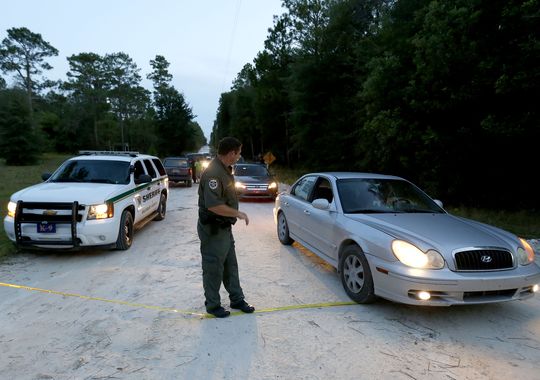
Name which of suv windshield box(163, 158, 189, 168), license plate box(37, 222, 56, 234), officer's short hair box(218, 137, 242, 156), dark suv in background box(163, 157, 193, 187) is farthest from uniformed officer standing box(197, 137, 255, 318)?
suv windshield box(163, 158, 189, 168)

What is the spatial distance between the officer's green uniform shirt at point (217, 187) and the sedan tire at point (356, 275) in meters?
1.64

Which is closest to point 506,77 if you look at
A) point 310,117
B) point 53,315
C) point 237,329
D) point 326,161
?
point 237,329

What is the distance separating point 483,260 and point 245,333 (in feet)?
8.44

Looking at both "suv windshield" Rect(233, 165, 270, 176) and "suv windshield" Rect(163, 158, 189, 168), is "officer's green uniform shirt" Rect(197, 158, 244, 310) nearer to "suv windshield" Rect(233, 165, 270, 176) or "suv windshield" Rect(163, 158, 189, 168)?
"suv windshield" Rect(233, 165, 270, 176)

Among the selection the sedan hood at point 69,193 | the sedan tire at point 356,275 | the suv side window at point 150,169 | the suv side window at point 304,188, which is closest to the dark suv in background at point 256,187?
the suv side window at point 150,169

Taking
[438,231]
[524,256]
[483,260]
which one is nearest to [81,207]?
[438,231]

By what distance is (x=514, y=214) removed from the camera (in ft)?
36.7

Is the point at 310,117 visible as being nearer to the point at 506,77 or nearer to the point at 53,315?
the point at 506,77

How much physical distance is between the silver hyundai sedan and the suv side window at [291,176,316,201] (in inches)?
37.4

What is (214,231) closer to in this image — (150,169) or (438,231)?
(438,231)

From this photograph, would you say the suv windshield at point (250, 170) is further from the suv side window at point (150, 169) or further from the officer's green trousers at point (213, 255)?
the officer's green trousers at point (213, 255)

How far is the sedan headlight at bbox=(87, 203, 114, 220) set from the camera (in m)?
6.41

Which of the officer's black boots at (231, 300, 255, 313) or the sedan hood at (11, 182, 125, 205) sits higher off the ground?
the sedan hood at (11, 182, 125, 205)

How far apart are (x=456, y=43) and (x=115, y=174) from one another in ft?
34.3
